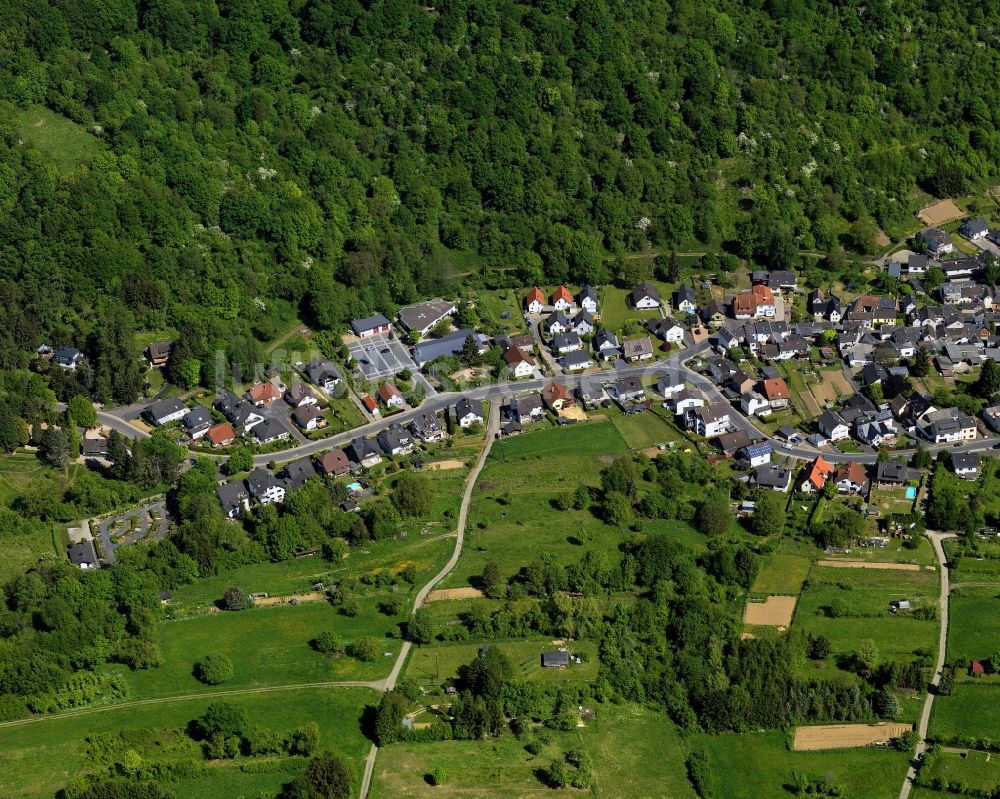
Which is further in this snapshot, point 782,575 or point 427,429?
point 427,429

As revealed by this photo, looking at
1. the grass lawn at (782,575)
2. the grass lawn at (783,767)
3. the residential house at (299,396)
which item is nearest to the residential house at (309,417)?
the residential house at (299,396)

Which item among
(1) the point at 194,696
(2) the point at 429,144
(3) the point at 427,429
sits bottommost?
(1) the point at 194,696

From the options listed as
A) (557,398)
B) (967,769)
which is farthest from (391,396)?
(967,769)

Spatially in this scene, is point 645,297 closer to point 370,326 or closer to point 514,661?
point 370,326

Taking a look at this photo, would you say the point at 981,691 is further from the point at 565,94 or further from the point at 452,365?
the point at 565,94

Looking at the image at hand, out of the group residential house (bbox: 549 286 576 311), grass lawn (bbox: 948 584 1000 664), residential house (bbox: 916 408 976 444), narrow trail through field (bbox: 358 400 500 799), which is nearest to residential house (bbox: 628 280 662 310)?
residential house (bbox: 549 286 576 311)

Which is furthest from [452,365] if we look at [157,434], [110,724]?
[110,724]
